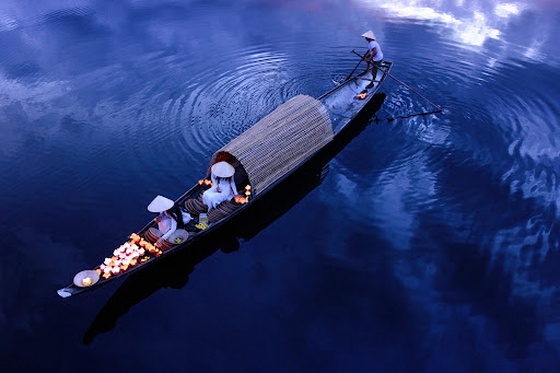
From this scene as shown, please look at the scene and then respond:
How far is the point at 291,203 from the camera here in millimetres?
13812

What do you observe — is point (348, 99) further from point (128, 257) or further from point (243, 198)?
point (128, 257)

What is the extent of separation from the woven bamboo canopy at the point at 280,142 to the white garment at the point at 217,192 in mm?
Answer: 648

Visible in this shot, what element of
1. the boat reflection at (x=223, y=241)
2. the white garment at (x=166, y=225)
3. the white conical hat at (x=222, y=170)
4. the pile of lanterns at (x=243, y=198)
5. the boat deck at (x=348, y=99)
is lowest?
the boat reflection at (x=223, y=241)

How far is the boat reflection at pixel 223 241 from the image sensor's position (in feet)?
35.7

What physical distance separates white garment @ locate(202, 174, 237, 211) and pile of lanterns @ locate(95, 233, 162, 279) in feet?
6.73

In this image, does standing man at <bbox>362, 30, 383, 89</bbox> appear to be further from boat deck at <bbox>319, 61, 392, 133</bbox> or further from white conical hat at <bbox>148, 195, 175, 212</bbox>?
white conical hat at <bbox>148, 195, 175, 212</bbox>

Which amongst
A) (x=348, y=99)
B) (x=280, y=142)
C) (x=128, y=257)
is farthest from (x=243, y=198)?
(x=348, y=99)

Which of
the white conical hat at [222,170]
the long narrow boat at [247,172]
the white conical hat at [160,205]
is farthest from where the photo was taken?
the white conical hat at [222,170]

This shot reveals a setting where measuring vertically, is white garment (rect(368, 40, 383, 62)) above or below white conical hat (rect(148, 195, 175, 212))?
above

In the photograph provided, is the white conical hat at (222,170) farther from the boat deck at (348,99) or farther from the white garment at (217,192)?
the boat deck at (348,99)

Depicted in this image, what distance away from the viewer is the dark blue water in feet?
33.4

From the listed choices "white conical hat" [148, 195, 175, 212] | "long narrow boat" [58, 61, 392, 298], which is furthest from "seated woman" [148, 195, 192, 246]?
"long narrow boat" [58, 61, 392, 298]

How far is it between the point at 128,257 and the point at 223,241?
305 cm

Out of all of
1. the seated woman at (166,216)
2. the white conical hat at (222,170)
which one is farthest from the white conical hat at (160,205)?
the white conical hat at (222,170)
